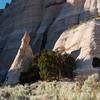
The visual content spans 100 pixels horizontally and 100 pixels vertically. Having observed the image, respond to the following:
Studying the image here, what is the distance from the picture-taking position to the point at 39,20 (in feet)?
215

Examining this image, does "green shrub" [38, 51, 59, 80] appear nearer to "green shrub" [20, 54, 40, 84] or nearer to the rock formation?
"green shrub" [20, 54, 40, 84]

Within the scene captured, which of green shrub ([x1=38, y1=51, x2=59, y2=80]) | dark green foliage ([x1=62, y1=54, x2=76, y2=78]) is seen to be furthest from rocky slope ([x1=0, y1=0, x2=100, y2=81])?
green shrub ([x1=38, y1=51, x2=59, y2=80])

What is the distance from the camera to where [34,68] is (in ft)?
153

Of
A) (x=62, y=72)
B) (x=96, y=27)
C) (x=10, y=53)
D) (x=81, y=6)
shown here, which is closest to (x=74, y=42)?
(x=96, y=27)

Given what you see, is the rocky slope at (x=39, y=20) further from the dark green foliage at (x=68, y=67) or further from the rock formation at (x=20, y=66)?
the dark green foliage at (x=68, y=67)

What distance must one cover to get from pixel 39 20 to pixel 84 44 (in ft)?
65.9

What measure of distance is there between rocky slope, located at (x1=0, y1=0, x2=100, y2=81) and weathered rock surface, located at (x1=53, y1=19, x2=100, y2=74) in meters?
5.50

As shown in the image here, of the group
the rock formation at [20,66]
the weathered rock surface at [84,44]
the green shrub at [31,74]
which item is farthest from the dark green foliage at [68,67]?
the rock formation at [20,66]

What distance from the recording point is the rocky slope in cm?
5781

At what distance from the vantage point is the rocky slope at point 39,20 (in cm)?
5781

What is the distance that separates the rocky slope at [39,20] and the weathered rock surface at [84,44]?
5.50 meters

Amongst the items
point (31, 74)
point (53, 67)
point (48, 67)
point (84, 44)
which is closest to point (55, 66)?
point (53, 67)

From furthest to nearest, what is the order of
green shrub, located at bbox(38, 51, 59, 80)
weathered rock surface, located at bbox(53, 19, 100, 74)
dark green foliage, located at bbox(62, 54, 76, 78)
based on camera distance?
weathered rock surface, located at bbox(53, 19, 100, 74) < dark green foliage, located at bbox(62, 54, 76, 78) < green shrub, located at bbox(38, 51, 59, 80)

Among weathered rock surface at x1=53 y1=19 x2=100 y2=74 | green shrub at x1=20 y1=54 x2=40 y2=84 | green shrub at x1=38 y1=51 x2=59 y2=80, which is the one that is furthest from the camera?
green shrub at x1=20 y1=54 x2=40 y2=84
